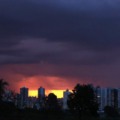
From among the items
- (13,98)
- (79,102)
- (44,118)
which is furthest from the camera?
(13,98)

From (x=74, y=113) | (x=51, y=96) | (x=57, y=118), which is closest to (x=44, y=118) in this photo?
(x=57, y=118)

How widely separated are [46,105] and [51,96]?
14.1ft

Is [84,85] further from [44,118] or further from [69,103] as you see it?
[44,118]

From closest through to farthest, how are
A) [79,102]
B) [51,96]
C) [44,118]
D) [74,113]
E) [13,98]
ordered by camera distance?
[44,118] < [79,102] < [74,113] < [13,98] < [51,96]

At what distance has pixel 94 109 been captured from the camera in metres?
93.2

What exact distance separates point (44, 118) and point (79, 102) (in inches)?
473

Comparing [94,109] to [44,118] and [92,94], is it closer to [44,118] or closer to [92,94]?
[92,94]

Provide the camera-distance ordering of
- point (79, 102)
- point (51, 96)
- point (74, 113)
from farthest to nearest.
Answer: point (51, 96) < point (74, 113) < point (79, 102)

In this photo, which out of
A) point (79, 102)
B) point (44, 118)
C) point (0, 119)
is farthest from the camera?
point (79, 102)

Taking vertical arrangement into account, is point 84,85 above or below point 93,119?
above

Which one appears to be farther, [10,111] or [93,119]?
[93,119]

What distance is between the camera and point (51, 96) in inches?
5640

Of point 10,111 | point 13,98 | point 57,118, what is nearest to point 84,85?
point 57,118

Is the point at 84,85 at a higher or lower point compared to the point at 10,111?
higher
